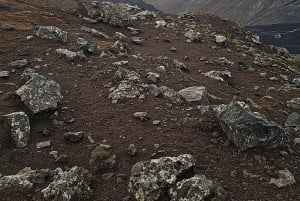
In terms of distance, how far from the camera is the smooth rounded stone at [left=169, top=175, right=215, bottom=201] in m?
11.6

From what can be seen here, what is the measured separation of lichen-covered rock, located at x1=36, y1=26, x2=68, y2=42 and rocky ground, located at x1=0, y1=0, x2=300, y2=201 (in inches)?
3.3

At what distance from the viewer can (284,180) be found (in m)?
12.8

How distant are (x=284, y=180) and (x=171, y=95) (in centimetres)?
724

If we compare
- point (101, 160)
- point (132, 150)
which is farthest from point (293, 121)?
point (101, 160)

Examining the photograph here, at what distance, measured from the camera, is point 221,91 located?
22.1m

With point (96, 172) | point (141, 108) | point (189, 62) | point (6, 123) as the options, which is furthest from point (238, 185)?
point (189, 62)

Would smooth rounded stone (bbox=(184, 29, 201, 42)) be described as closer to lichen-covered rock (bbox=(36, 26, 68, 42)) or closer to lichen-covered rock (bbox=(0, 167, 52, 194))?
lichen-covered rock (bbox=(36, 26, 68, 42))

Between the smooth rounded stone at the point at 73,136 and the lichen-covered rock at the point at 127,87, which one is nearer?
the smooth rounded stone at the point at 73,136

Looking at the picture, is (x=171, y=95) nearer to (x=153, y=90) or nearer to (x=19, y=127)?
(x=153, y=90)

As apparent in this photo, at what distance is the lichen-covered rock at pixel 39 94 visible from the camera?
1655 cm

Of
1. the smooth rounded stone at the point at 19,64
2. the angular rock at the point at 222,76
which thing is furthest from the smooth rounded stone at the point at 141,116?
the angular rock at the point at 222,76

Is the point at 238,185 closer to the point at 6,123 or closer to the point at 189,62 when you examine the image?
the point at 6,123

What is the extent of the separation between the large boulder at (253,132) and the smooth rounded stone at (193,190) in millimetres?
2603

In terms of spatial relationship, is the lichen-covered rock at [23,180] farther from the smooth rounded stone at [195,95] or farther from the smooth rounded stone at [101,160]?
the smooth rounded stone at [195,95]
